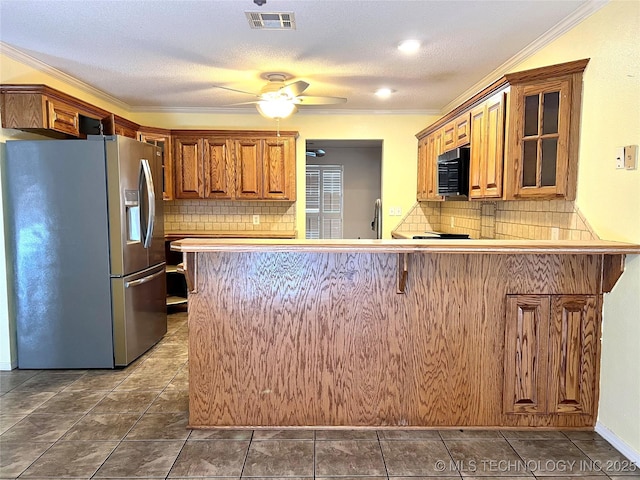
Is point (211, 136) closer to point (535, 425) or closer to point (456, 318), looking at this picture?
point (456, 318)

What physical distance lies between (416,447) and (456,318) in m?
0.74

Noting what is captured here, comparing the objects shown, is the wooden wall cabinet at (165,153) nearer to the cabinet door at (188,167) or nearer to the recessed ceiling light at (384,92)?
the cabinet door at (188,167)

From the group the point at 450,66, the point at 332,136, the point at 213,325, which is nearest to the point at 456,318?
the point at 213,325

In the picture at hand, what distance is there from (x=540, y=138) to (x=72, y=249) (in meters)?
3.51

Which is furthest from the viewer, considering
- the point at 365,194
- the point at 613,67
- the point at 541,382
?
the point at 365,194

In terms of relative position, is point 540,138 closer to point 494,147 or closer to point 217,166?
point 494,147

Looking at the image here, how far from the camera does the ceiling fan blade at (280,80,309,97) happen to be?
3.52 meters

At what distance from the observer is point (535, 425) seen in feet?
8.21

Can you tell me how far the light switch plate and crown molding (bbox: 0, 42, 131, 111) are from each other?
4209mm

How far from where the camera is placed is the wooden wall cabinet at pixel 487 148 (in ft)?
10.0

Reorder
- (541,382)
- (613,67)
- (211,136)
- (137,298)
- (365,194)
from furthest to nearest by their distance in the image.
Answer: (365,194), (211,136), (137,298), (541,382), (613,67)

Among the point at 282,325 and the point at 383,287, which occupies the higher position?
the point at 383,287

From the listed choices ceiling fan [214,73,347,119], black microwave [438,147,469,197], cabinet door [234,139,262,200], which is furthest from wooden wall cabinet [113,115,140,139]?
black microwave [438,147,469,197]

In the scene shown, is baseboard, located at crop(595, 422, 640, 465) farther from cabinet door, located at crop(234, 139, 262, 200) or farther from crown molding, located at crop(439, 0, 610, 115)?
cabinet door, located at crop(234, 139, 262, 200)
